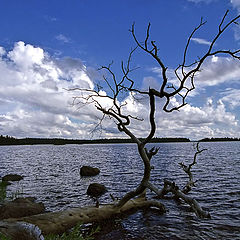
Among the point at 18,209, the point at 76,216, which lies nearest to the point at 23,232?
the point at 76,216

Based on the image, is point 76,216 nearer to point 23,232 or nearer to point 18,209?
point 18,209

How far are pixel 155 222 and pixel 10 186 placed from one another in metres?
18.9

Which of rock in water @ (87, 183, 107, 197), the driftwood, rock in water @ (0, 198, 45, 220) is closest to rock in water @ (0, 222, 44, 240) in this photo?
the driftwood

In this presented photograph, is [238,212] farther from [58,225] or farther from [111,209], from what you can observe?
[58,225]

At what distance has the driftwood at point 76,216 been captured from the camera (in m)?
10.0

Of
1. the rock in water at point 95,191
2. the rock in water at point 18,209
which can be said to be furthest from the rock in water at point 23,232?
the rock in water at point 95,191

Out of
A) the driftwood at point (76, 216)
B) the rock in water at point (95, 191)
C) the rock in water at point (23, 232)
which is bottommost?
the rock in water at point (95, 191)

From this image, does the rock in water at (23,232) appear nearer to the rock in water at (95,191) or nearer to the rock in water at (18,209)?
the rock in water at (18,209)

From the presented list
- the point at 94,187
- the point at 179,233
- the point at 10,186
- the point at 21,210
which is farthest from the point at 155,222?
the point at 10,186

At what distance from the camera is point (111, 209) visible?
1288cm

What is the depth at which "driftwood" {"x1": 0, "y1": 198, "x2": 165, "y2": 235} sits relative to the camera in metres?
10.0

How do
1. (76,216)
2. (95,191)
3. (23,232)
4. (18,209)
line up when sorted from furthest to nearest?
(95,191) < (18,209) < (76,216) < (23,232)

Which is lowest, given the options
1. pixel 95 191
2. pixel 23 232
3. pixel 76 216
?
pixel 95 191

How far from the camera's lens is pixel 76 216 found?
11266mm
